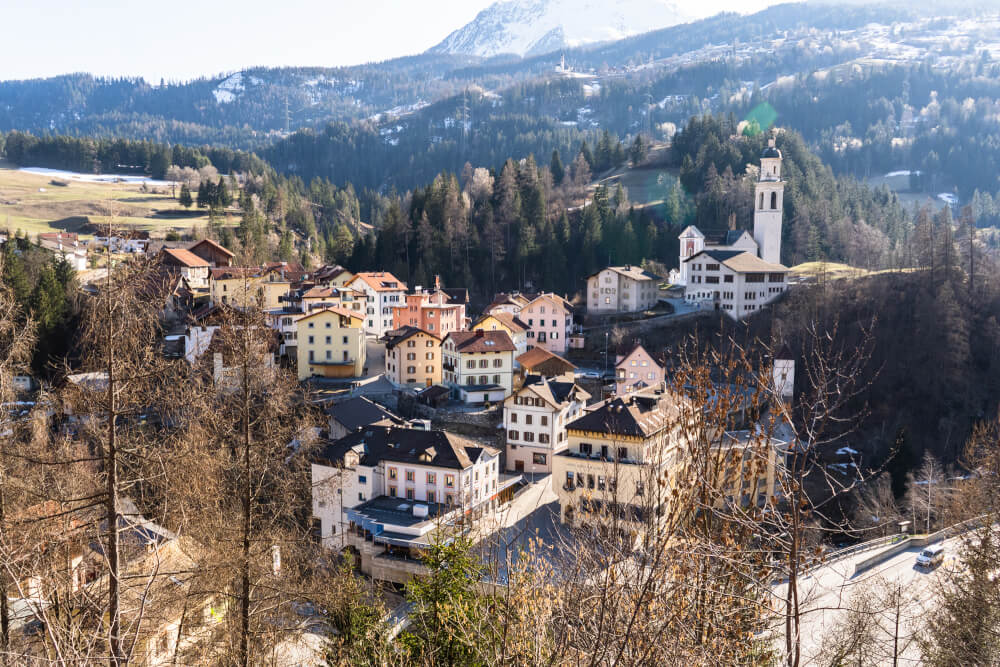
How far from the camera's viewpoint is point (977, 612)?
12.2 m

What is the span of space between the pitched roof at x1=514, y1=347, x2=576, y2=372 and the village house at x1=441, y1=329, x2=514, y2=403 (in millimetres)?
1900

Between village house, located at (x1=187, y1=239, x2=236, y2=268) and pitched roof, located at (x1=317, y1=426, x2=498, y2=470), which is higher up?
village house, located at (x1=187, y1=239, x2=236, y2=268)

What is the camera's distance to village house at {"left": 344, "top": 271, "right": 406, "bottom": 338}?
166 feet

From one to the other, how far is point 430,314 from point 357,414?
15.0 m

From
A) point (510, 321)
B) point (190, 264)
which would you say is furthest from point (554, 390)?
point (190, 264)

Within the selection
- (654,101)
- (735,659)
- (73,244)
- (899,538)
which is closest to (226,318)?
(735,659)

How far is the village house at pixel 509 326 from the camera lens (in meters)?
43.3

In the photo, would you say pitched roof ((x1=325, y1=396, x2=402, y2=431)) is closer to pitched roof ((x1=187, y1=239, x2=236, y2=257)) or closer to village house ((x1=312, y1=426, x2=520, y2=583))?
village house ((x1=312, y1=426, x2=520, y2=583))

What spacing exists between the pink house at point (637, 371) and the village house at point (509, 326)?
6970mm

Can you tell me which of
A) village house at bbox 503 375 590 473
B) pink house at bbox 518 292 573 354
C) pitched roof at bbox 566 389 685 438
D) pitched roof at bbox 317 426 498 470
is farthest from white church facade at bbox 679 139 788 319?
pitched roof at bbox 317 426 498 470

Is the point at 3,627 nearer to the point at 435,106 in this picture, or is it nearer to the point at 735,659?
the point at 735,659

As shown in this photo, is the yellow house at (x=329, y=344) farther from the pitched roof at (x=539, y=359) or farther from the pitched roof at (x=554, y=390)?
the pitched roof at (x=554, y=390)

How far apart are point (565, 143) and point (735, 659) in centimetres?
14231

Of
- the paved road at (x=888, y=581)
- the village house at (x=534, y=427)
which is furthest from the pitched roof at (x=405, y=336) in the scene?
the paved road at (x=888, y=581)
